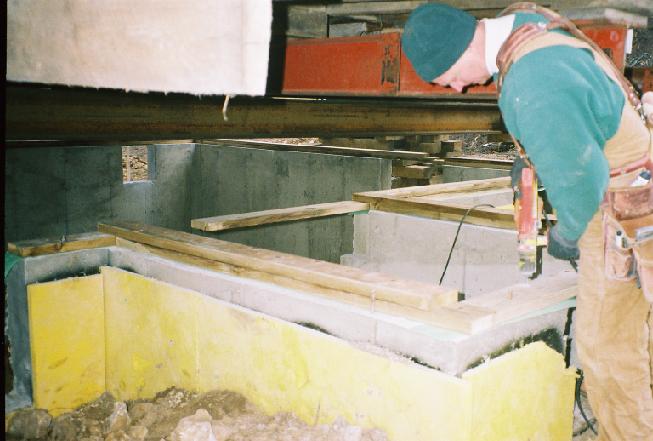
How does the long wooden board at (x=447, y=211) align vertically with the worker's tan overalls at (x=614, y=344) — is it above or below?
above

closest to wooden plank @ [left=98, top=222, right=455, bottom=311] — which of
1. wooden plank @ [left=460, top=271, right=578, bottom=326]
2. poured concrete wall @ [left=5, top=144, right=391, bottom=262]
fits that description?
wooden plank @ [left=460, top=271, right=578, bottom=326]

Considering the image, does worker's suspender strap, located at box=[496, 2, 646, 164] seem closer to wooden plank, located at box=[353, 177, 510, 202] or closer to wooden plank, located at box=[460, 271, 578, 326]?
wooden plank, located at box=[460, 271, 578, 326]

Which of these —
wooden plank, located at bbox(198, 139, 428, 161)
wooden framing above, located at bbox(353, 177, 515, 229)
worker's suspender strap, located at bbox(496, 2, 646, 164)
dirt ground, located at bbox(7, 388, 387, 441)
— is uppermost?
worker's suspender strap, located at bbox(496, 2, 646, 164)

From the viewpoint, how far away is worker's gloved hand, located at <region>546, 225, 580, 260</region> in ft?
8.18

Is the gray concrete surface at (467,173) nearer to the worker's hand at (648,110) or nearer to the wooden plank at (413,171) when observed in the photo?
the wooden plank at (413,171)

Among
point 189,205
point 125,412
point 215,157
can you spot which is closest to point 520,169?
point 125,412

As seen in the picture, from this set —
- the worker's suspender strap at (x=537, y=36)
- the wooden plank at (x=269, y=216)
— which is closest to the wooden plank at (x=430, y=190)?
the wooden plank at (x=269, y=216)

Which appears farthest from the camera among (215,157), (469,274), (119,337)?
(215,157)

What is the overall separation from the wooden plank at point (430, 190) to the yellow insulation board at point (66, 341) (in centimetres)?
273

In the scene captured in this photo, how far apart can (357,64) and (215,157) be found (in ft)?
30.9

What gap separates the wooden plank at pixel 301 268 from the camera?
2.91m

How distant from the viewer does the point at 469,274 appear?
5.37 meters

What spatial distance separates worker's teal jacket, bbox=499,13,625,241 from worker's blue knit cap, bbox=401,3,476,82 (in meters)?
0.31

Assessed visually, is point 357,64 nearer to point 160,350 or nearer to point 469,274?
point 160,350
